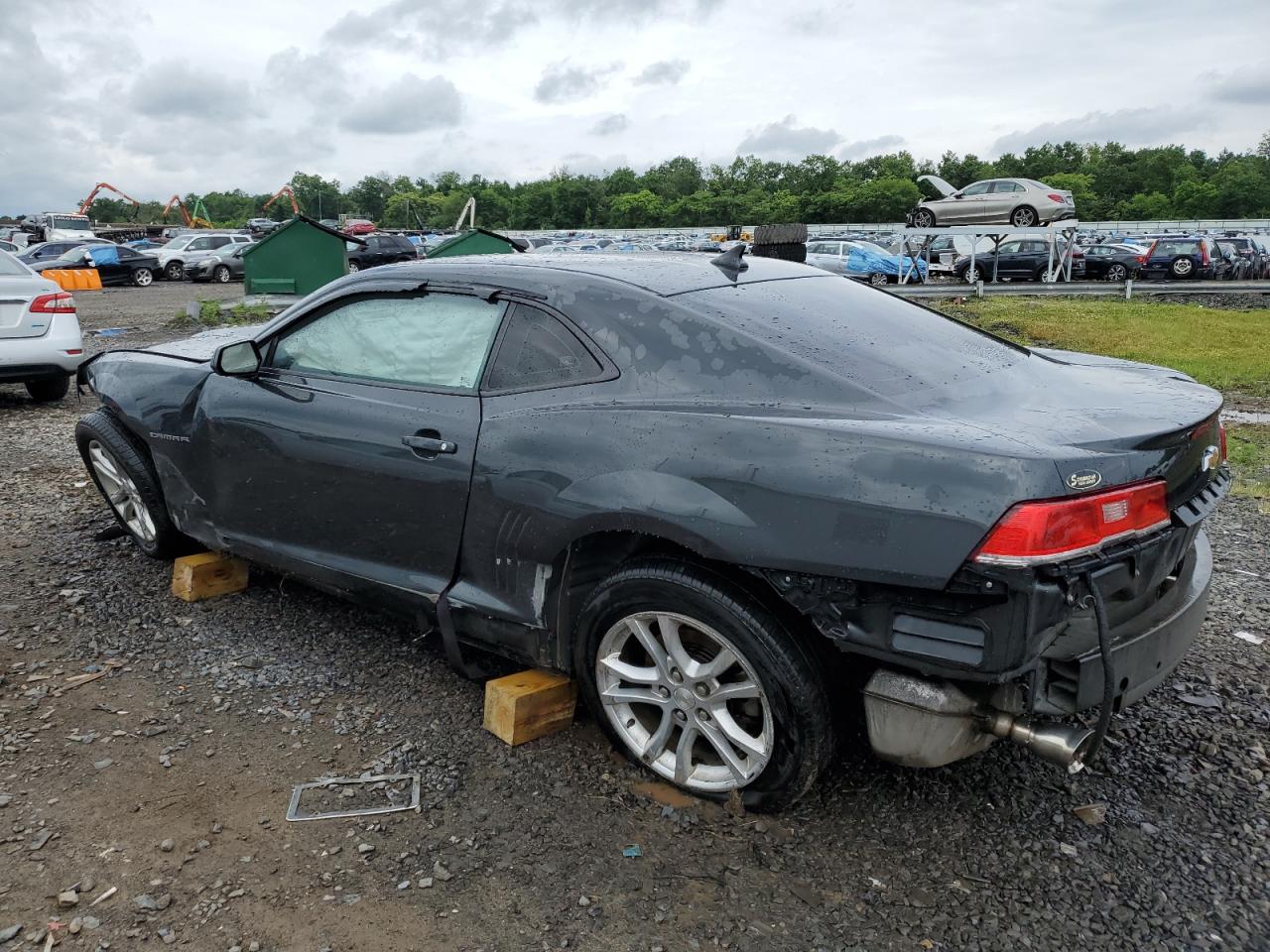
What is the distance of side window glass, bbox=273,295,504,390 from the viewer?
3.30 m

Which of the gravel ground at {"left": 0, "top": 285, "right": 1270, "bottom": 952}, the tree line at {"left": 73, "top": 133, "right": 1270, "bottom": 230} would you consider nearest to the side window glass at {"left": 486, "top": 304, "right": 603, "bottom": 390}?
Answer: the gravel ground at {"left": 0, "top": 285, "right": 1270, "bottom": 952}

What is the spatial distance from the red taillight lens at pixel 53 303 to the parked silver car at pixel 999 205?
21927 mm

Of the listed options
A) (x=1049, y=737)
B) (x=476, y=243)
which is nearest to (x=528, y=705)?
(x=1049, y=737)

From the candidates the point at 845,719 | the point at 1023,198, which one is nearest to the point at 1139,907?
the point at 845,719

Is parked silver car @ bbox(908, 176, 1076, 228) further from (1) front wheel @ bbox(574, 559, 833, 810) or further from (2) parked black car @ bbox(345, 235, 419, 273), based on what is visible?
(1) front wheel @ bbox(574, 559, 833, 810)

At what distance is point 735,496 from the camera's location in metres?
2.55

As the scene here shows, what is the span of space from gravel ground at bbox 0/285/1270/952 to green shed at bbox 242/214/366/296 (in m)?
13.7

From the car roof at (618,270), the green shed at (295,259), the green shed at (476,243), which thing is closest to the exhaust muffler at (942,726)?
the car roof at (618,270)

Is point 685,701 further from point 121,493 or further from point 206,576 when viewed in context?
point 121,493

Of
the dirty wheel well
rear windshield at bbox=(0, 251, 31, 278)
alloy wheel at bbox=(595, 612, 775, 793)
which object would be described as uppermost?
rear windshield at bbox=(0, 251, 31, 278)

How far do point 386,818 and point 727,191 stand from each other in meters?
113

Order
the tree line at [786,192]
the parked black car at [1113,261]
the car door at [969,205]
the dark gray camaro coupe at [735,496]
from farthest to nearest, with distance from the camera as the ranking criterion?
the tree line at [786,192] → the parked black car at [1113,261] → the car door at [969,205] → the dark gray camaro coupe at [735,496]

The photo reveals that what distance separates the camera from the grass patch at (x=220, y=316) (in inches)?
632

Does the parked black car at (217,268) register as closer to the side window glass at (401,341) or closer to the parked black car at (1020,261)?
the parked black car at (1020,261)
